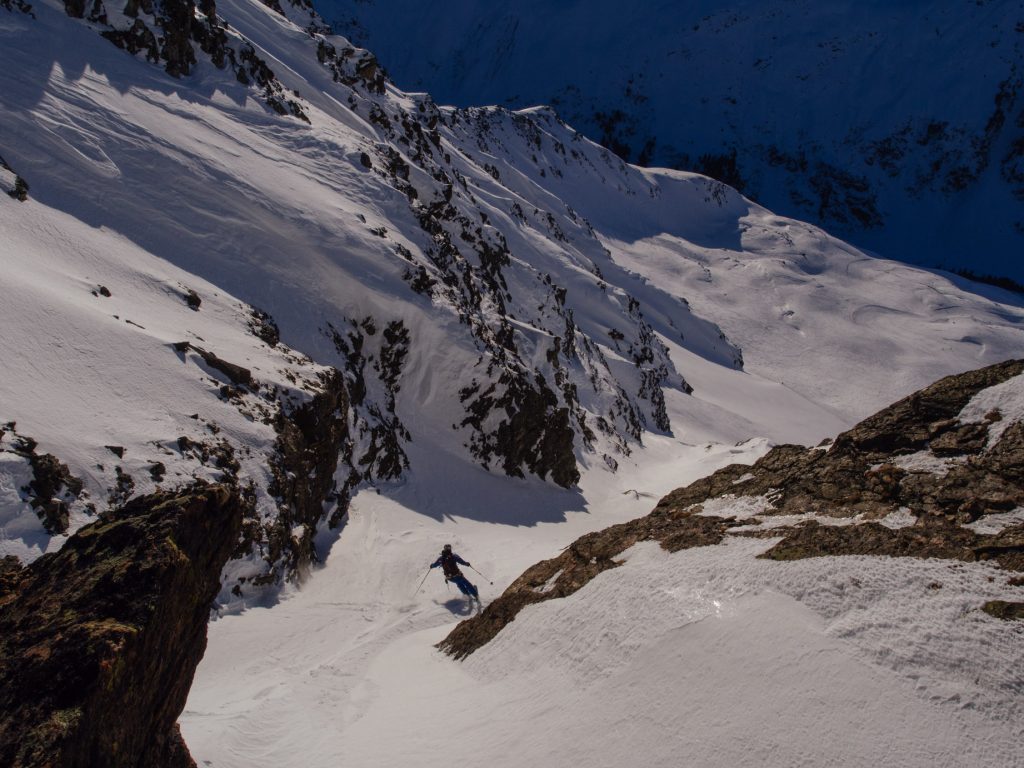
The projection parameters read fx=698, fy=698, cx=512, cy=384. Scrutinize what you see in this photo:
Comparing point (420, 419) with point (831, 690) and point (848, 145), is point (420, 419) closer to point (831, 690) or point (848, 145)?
point (831, 690)

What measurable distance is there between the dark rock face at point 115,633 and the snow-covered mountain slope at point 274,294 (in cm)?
561

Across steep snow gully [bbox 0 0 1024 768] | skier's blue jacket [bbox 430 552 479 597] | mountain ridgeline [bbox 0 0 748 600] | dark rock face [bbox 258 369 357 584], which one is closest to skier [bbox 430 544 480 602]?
skier's blue jacket [bbox 430 552 479 597]

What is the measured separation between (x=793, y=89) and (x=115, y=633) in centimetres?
15631

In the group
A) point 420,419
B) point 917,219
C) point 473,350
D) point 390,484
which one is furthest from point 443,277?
point 917,219

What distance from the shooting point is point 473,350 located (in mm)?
27016

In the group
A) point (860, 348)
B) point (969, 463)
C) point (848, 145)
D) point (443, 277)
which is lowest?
point (443, 277)

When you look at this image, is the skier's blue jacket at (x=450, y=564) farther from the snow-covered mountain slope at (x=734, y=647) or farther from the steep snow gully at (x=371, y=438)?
the snow-covered mountain slope at (x=734, y=647)

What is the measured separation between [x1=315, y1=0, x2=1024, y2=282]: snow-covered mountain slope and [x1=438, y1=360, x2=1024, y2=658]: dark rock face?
119231mm

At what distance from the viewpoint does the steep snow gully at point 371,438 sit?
7109 millimetres

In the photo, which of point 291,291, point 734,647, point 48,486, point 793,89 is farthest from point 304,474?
point 793,89

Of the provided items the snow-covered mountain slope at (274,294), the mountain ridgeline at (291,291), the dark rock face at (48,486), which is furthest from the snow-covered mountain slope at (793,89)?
the dark rock face at (48,486)

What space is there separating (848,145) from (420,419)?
5176 inches

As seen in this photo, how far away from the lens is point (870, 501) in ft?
32.3

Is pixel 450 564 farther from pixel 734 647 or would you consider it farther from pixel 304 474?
pixel 734 647
